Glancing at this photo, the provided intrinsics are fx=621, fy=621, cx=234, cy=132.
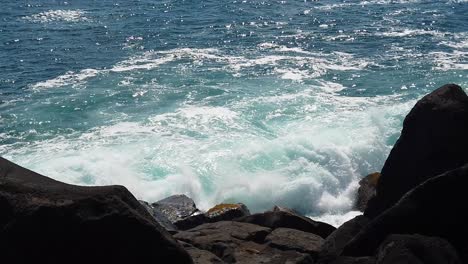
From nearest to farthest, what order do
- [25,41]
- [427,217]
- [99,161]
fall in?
1. [427,217]
2. [99,161]
3. [25,41]

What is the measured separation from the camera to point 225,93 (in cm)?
2328

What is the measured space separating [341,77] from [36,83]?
40.1 ft

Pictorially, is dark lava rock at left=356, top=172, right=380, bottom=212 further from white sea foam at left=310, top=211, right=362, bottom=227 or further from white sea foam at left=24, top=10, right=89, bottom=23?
Answer: white sea foam at left=24, top=10, right=89, bottom=23

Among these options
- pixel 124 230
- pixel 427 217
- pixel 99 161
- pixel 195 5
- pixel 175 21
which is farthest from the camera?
pixel 195 5

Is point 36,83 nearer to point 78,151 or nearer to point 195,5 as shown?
point 78,151

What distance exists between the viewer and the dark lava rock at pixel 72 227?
→ 6.65 metres

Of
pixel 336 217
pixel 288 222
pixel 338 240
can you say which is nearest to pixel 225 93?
pixel 336 217

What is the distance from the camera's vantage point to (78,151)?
1858 cm

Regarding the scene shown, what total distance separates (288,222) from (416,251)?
13.6 ft

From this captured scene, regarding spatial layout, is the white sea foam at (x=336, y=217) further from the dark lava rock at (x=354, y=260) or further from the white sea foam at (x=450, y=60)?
the white sea foam at (x=450, y=60)

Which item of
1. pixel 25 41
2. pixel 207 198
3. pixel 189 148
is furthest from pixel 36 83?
pixel 207 198

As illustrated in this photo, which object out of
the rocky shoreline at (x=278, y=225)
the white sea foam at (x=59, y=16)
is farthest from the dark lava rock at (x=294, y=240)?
the white sea foam at (x=59, y=16)

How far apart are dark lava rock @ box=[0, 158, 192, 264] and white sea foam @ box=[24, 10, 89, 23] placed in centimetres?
3086

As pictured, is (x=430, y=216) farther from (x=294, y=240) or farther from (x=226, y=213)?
(x=226, y=213)
